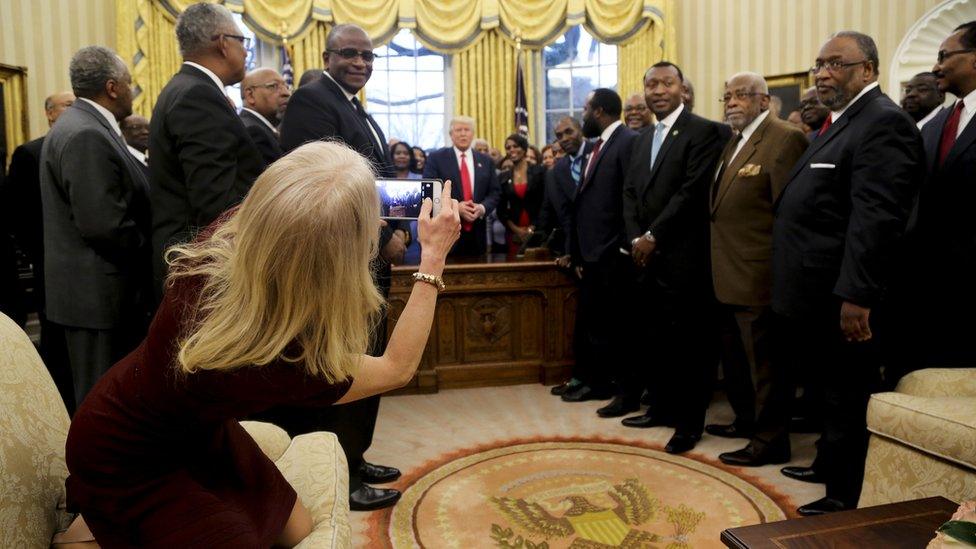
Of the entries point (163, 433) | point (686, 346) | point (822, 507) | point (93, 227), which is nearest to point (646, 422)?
point (686, 346)

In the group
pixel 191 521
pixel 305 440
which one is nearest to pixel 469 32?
pixel 305 440

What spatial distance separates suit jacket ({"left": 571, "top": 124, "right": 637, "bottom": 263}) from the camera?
12.8 feet

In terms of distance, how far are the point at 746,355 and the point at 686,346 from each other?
0.28m

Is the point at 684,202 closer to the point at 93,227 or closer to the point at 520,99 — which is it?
the point at 93,227

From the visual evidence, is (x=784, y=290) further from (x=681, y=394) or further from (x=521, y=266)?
(x=521, y=266)

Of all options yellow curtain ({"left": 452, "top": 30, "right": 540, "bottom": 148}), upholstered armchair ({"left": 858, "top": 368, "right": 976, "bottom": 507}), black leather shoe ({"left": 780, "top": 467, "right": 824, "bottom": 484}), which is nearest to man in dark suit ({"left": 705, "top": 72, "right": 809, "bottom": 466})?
black leather shoe ({"left": 780, "top": 467, "right": 824, "bottom": 484})

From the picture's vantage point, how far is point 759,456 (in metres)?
3.08

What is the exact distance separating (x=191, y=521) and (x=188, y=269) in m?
0.42

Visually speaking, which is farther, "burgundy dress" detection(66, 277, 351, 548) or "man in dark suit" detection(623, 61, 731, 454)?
"man in dark suit" detection(623, 61, 731, 454)

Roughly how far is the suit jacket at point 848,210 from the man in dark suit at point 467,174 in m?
2.74

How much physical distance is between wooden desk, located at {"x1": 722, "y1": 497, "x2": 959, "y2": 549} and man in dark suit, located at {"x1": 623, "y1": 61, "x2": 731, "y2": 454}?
5.62 ft

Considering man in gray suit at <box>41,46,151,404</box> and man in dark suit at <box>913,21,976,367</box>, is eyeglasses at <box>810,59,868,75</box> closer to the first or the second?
man in dark suit at <box>913,21,976,367</box>

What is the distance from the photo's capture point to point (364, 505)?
266cm

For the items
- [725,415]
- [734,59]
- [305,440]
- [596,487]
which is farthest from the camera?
[734,59]
